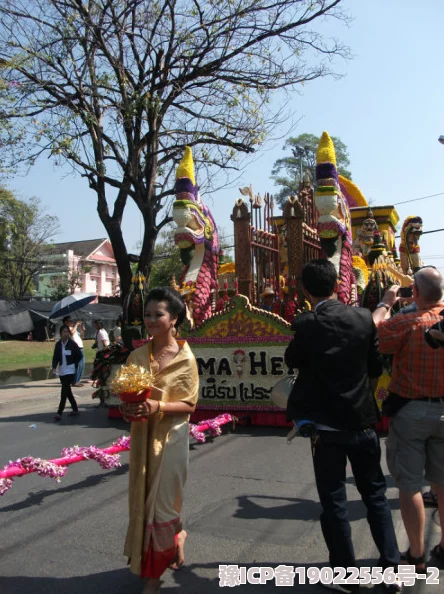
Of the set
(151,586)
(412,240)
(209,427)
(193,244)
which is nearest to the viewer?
(151,586)

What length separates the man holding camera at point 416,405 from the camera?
304 centimetres

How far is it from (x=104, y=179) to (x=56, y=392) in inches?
204

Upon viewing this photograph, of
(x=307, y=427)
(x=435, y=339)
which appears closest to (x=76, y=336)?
(x=307, y=427)

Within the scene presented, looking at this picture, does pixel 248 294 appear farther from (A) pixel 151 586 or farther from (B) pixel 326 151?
(A) pixel 151 586

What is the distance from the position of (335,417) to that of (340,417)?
26mm

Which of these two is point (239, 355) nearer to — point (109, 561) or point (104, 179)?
point (109, 561)

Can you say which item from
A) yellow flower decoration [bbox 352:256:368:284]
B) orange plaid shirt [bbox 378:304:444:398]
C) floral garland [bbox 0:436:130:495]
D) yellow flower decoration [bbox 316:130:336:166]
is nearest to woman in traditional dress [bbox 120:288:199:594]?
orange plaid shirt [bbox 378:304:444:398]

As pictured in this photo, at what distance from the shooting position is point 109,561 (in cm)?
344

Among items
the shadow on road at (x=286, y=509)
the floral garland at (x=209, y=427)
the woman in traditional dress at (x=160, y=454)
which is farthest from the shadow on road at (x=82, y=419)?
the woman in traditional dress at (x=160, y=454)

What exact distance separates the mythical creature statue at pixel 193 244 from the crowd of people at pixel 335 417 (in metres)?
5.24

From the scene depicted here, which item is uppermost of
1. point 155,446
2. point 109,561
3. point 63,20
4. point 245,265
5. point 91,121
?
point 63,20

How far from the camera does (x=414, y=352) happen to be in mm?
3141

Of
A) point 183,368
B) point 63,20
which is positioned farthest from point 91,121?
point 183,368

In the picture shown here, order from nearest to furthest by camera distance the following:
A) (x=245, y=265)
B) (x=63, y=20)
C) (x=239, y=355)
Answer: (x=239, y=355)
(x=245, y=265)
(x=63, y=20)
